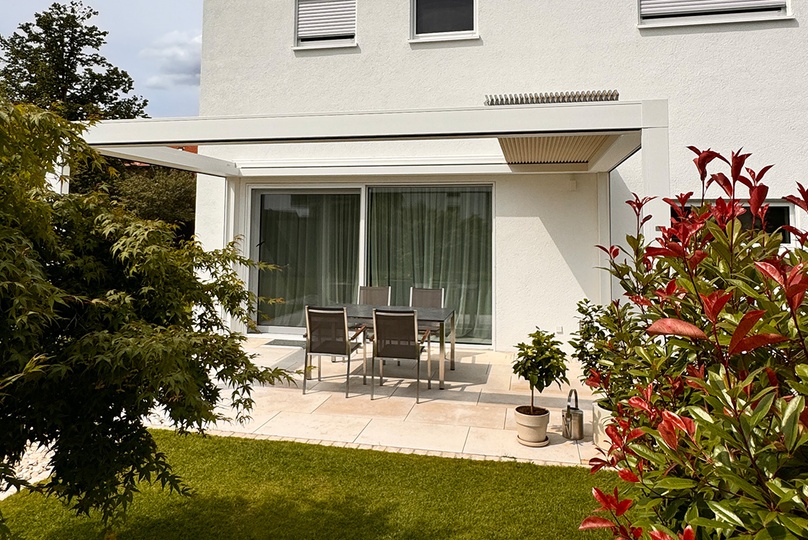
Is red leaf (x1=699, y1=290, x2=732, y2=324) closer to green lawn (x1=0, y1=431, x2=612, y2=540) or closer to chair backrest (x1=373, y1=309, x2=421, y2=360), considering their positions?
green lawn (x1=0, y1=431, x2=612, y2=540)

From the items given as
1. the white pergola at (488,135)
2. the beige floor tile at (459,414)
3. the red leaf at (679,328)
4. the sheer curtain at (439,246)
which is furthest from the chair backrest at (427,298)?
the red leaf at (679,328)

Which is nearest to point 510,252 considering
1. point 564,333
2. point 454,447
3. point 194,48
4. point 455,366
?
point 564,333

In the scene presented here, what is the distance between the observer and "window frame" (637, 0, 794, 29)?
8.09m

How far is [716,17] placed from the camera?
8352mm

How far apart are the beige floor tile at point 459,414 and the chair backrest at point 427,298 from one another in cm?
263

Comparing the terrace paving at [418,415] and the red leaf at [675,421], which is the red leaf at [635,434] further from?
the terrace paving at [418,415]

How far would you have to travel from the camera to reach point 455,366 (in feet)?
26.4

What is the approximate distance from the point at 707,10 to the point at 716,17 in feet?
0.63

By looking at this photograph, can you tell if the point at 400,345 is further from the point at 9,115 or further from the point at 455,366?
the point at 9,115

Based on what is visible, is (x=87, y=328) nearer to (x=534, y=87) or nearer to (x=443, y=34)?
(x=534, y=87)

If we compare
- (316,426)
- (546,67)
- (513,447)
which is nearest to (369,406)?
(316,426)

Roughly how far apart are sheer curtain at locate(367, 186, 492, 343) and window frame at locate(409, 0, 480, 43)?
2789 millimetres

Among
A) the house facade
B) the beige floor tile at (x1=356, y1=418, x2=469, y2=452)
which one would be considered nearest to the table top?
the beige floor tile at (x1=356, y1=418, x2=469, y2=452)

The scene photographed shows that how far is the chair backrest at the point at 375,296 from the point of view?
8805 mm
